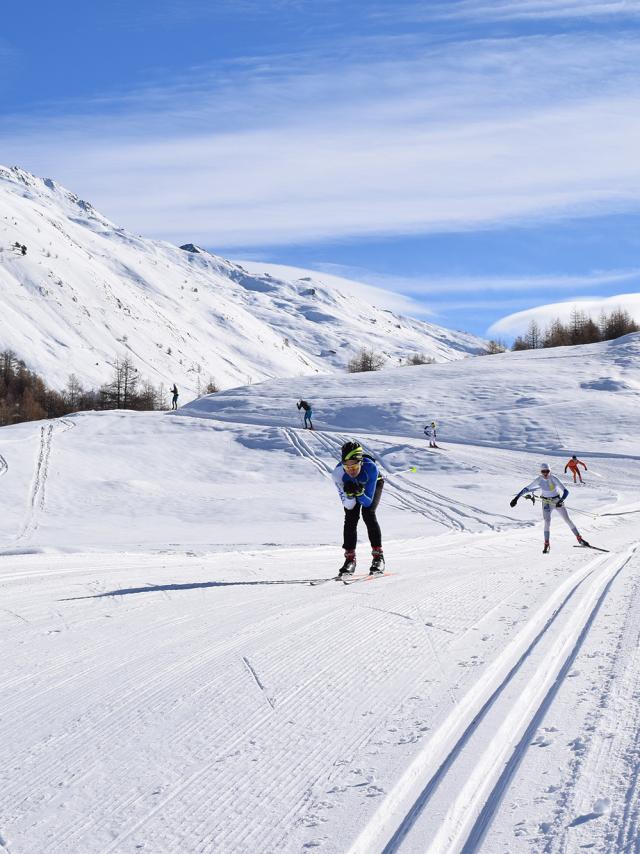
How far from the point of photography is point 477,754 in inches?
143

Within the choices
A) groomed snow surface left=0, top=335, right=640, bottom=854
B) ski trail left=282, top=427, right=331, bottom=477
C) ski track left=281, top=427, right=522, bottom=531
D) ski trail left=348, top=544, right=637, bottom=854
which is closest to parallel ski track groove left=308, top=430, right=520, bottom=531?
ski track left=281, top=427, right=522, bottom=531

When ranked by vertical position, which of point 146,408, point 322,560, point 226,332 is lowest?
point 322,560

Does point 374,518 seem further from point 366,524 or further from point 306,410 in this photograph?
point 306,410

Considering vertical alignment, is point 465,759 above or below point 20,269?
below

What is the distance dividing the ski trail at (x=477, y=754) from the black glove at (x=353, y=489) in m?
4.28

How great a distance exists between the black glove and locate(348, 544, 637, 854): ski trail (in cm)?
428

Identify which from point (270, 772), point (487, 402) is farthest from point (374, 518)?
point (487, 402)

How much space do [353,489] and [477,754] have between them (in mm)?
6756

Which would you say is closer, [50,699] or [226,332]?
[50,699]

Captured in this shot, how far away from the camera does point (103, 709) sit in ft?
14.3

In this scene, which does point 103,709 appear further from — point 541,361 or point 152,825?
point 541,361

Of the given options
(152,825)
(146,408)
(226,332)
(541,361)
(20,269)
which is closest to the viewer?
(152,825)

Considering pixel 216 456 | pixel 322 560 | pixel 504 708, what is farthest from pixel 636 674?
pixel 216 456

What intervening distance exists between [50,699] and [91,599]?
3.25 m
